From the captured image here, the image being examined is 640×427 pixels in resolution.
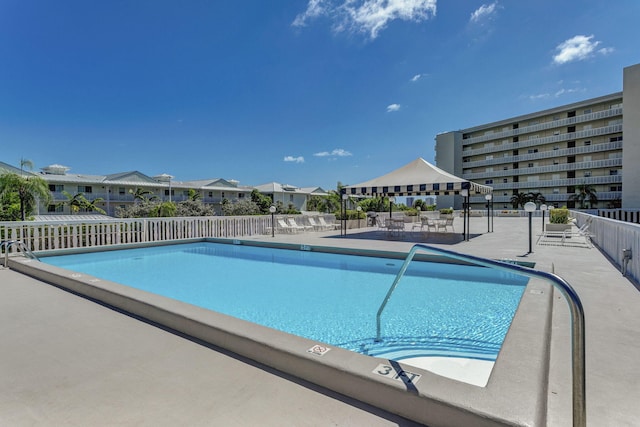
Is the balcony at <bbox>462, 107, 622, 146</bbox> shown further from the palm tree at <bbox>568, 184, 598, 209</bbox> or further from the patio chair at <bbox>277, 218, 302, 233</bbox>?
the patio chair at <bbox>277, 218, 302, 233</bbox>

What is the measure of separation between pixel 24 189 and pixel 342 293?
51.2ft

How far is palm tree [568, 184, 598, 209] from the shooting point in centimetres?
3975

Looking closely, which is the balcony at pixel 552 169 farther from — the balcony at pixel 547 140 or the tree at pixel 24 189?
the tree at pixel 24 189

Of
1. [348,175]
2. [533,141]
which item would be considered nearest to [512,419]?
[348,175]

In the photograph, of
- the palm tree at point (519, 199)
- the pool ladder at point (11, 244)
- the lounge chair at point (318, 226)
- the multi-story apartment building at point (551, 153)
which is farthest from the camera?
the palm tree at point (519, 199)

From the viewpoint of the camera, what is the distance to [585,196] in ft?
132

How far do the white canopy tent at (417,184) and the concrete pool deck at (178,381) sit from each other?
8383mm

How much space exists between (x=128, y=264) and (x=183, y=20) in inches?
386

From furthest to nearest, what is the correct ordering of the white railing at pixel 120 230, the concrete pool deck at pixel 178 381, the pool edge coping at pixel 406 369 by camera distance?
the white railing at pixel 120 230 → the concrete pool deck at pixel 178 381 → the pool edge coping at pixel 406 369

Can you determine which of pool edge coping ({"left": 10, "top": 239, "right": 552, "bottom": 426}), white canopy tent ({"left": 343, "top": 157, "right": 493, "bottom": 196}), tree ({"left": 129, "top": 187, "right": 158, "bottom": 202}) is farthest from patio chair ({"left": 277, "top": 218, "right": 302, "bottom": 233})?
tree ({"left": 129, "top": 187, "right": 158, "bottom": 202})

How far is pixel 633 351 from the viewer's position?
8.53ft

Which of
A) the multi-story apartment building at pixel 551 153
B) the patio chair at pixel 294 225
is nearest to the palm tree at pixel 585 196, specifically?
the multi-story apartment building at pixel 551 153

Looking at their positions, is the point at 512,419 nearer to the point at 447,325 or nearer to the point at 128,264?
the point at 447,325

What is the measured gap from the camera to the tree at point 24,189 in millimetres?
13617
